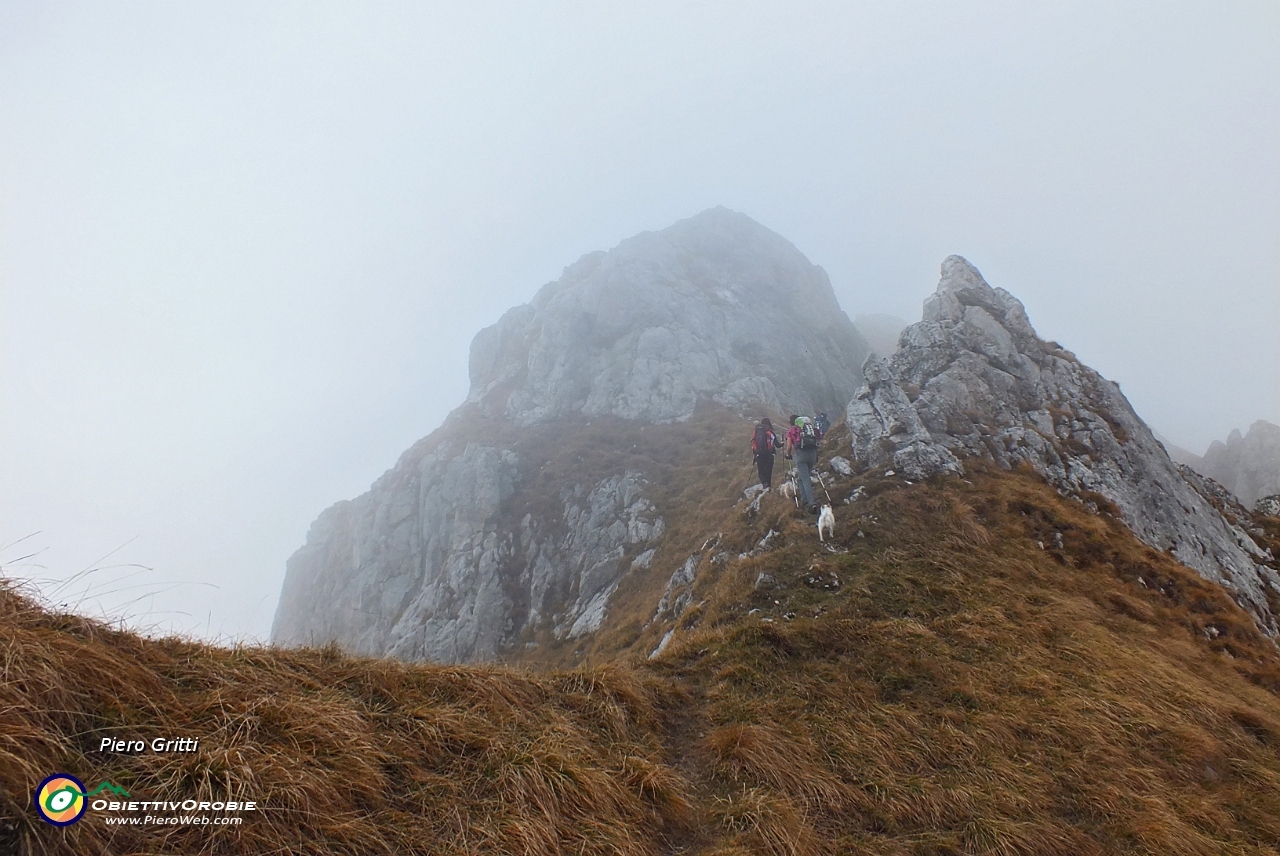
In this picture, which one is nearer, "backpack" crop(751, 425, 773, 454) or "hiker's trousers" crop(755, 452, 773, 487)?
"backpack" crop(751, 425, 773, 454)

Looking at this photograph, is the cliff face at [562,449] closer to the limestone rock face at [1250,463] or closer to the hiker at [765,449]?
the hiker at [765,449]

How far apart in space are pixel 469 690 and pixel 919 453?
1638 centimetres

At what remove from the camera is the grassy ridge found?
4086 mm

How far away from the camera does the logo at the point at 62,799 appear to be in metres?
3.25

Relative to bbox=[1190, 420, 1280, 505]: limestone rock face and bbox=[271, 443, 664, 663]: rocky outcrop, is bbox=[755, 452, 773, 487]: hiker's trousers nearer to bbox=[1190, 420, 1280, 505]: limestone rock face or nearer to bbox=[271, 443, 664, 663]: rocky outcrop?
bbox=[271, 443, 664, 663]: rocky outcrop

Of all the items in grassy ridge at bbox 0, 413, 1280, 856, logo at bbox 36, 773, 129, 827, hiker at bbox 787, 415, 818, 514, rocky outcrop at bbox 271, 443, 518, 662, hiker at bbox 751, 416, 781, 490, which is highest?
rocky outcrop at bbox 271, 443, 518, 662

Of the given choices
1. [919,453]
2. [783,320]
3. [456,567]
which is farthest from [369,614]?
[783,320]

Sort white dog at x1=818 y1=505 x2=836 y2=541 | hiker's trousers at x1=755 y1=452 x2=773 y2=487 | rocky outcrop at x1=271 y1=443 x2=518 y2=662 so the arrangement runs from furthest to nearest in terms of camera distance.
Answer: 1. rocky outcrop at x1=271 y1=443 x2=518 y2=662
2. hiker's trousers at x1=755 y1=452 x2=773 y2=487
3. white dog at x1=818 y1=505 x2=836 y2=541

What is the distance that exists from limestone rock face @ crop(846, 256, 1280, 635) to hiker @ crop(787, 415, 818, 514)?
302cm

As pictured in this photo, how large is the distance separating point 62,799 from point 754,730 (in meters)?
6.65

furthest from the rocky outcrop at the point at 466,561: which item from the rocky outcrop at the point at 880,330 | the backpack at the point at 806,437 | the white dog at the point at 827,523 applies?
the rocky outcrop at the point at 880,330

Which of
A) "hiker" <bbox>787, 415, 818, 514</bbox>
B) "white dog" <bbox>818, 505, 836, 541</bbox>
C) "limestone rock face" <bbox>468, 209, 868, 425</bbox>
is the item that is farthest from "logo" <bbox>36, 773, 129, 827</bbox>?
"limestone rock face" <bbox>468, 209, 868, 425</bbox>

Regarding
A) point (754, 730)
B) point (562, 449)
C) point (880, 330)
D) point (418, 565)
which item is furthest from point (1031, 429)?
point (880, 330)

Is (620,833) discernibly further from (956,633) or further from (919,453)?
(919,453)
